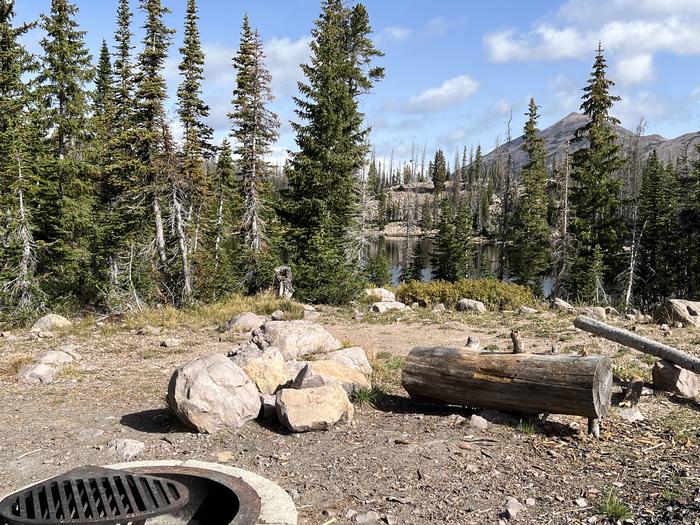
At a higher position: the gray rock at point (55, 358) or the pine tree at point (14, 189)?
the pine tree at point (14, 189)

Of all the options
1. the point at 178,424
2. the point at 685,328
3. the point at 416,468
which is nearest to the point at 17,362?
the point at 178,424

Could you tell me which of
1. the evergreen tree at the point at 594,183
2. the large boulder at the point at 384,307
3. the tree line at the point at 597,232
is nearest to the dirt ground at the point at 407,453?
the large boulder at the point at 384,307

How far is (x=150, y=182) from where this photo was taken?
18.4 metres

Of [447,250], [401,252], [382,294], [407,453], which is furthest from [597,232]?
[401,252]

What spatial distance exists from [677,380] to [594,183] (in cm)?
2646

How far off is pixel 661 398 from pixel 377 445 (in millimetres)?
3804

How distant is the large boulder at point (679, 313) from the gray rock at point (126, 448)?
Result: 1164 centimetres

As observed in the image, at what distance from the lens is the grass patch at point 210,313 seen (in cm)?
1314

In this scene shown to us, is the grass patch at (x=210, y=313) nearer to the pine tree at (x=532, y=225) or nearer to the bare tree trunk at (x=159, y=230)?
the bare tree trunk at (x=159, y=230)

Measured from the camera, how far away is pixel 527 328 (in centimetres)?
1238

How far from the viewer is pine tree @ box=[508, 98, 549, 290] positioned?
130 feet

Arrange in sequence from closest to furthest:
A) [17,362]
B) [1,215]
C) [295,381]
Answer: [295,381]
[17,362]
[1,215]

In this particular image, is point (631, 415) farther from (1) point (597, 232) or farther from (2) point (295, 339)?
(1) point (597, 232)

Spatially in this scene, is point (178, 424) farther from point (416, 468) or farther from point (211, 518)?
point (416, 468)
